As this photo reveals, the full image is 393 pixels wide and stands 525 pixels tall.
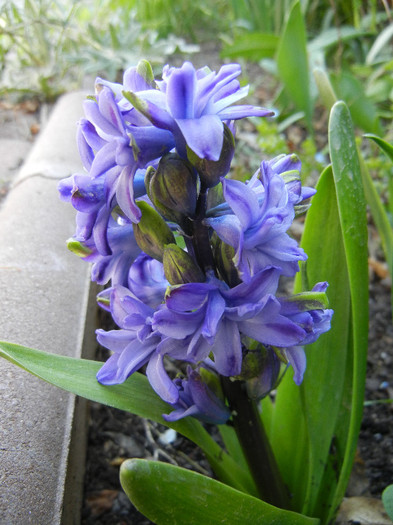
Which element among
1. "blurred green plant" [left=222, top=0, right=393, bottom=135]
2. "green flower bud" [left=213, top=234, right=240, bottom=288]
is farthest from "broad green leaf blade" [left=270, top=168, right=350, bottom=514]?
"blurred green plant" [left=222, top=0, right=393, bottom=135]

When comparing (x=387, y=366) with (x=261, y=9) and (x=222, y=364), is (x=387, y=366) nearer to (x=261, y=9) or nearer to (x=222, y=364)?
(x=222, y=364)

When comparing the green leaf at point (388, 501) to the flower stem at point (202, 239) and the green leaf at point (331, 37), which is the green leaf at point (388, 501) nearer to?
the flower stem at point (202, 239)

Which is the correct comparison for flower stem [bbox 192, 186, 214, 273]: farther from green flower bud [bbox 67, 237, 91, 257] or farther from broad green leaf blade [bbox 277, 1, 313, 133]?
broad green leaf blade [bbox 277, 1, 313, 133]

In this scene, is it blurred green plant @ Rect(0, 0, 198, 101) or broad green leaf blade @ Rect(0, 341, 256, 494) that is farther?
blurred green plant @ Rect(0, 0, 198, 101)

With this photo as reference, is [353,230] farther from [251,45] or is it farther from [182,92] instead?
[251,45]

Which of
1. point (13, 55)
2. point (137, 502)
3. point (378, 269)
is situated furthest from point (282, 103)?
point (137, 502)
